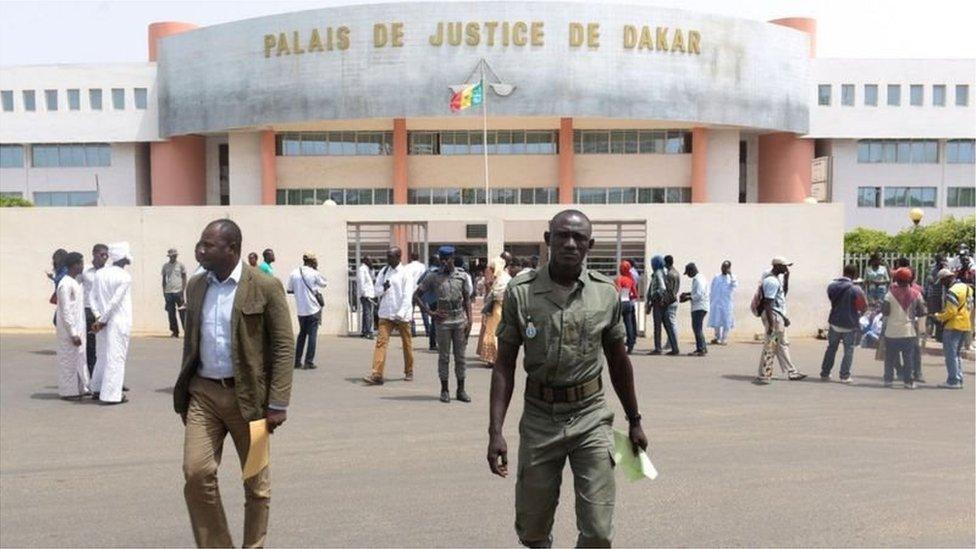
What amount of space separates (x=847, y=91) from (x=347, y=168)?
26.8 metres

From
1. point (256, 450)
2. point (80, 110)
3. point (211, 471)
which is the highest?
point (80, 110)

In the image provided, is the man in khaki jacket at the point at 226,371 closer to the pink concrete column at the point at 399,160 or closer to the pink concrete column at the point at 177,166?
the pink concrete column at the point at 399,160

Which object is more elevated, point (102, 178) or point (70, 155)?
point (70, 155)

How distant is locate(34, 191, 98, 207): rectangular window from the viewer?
4691 cm

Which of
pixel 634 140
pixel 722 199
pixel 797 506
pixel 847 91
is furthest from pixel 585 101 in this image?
pixel 797 506

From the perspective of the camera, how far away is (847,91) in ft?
150

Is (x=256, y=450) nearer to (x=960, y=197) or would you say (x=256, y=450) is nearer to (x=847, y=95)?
(x=847, y=95)

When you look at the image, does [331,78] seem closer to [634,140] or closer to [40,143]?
[634,140]

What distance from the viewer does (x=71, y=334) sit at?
9812mm

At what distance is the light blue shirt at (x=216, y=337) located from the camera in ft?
14.8

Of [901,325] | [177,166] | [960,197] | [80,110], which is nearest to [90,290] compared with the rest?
[901,325]

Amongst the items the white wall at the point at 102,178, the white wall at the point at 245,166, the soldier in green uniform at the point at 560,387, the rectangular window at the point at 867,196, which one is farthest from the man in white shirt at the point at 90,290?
the rectangular window at the point at 867,196

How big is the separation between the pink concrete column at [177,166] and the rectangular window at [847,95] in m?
33.6

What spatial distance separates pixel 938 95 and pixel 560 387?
163 ft
